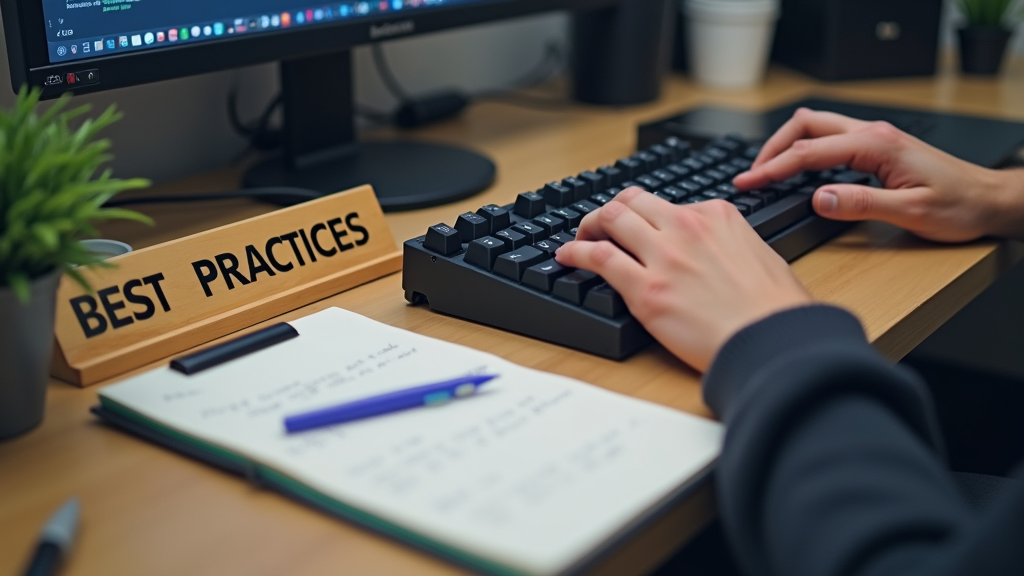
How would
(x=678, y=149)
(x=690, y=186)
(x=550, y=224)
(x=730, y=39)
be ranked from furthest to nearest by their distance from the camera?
1. (x=730, y=39)
2. (x=678, y=149)
3. (x=690, y=186)
4. (x=550, y=224)

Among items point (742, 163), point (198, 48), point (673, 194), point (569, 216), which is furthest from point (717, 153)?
point (198, 48)

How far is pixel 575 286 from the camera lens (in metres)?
0.61

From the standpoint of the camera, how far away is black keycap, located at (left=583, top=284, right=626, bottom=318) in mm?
601

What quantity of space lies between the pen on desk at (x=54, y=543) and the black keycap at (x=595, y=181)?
1.53 feet

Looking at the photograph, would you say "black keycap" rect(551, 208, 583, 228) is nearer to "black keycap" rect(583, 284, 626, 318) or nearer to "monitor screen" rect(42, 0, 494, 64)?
"black keycap" rect(583, 284, 626, 318)

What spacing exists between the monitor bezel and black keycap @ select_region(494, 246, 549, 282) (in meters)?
0.30

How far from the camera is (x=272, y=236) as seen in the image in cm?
68

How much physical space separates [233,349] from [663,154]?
445mm

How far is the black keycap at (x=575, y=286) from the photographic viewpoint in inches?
24.1

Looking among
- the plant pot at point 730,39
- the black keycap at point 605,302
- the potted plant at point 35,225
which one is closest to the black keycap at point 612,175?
the black keycap at point 605,302

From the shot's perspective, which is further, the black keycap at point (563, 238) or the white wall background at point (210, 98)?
the white wall background at point (210, 98)

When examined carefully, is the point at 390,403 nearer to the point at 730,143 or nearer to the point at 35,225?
the point at 35,225

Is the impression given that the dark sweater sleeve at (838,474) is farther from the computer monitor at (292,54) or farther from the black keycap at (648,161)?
the computer monitor at (292,54)

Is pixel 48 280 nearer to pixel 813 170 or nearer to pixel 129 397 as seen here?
pixel 129 397
